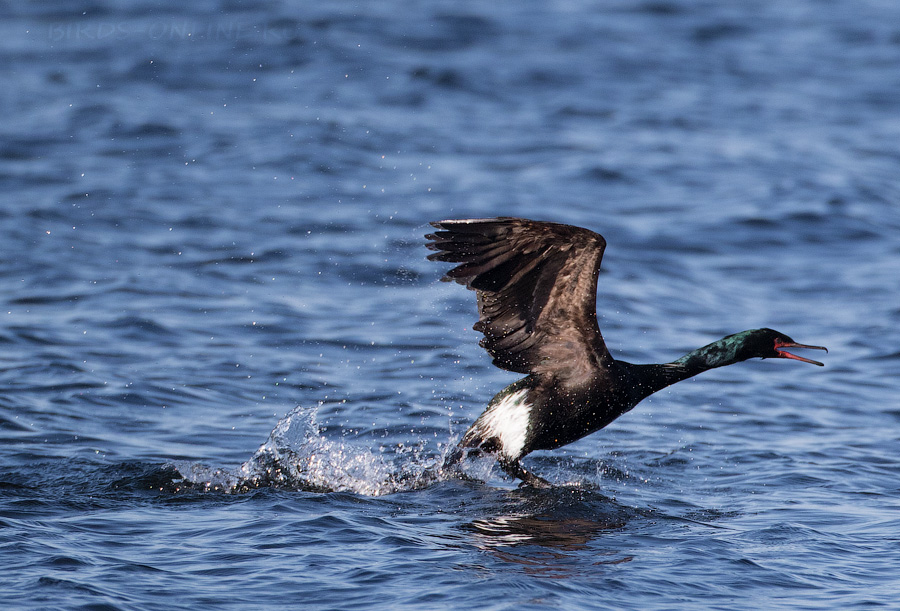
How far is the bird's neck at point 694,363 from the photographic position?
6553 millimetres

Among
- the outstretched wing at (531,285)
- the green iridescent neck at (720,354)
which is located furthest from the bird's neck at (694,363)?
the outstretched wing at (531,285)

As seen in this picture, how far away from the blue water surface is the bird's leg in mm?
136

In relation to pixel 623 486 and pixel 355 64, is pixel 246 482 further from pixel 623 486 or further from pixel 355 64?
pixel 355 64

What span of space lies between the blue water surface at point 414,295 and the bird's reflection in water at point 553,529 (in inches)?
1.1

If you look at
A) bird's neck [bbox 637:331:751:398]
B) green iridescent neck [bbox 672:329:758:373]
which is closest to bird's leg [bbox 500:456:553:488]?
bird's neck [bbox 637:331:751:398]

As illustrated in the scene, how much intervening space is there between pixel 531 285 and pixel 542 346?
0.43 meters

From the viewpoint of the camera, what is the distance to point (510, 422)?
6629 millimetres

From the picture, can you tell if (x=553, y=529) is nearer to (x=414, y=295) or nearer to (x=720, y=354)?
(x=720, y=354)

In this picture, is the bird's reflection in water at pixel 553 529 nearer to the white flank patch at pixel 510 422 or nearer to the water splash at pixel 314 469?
the white flank patch at pixel 510 422

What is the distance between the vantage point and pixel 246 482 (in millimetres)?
6418

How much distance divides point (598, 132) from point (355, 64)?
4.00 m

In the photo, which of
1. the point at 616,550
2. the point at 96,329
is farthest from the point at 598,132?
the point at 616,550

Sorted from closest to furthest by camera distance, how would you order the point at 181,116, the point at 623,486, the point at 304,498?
1. the point at 304,498
2. the point at 623,486
3. the point at 181,116

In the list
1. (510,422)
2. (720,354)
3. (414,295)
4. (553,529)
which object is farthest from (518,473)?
(414,295)
